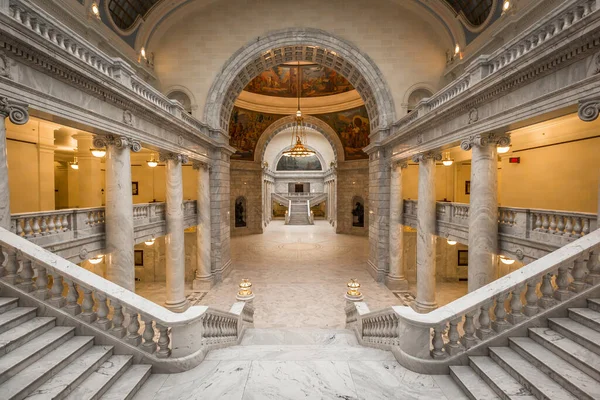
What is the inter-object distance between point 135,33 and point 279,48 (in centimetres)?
628

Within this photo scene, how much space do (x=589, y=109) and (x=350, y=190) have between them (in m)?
23.8

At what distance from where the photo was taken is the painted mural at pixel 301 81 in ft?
78.7

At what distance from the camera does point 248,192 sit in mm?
28891

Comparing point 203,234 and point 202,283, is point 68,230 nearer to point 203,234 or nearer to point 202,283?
point 203,234

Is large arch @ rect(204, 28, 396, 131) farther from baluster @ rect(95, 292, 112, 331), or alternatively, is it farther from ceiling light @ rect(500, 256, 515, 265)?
baluster @ rect(95, 292, 112, 331)

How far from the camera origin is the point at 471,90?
7230mm

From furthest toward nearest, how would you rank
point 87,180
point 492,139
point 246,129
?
point 246,129 → point 87,180 → point 492,139

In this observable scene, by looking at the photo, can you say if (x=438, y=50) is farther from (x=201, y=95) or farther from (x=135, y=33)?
(x=135, y=33)

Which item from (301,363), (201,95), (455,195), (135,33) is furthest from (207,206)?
(455,195)

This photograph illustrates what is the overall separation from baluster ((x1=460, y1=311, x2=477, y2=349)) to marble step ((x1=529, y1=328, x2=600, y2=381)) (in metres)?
0.75

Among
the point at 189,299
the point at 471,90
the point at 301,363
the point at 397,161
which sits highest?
the point at 471,90

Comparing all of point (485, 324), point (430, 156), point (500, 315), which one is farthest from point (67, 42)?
point (430, 156)

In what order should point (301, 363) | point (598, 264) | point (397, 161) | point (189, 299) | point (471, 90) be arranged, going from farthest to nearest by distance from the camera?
point (397, 161)
point (189, 299)
point (471, 90)
point (301, 363)
point (598, 264)

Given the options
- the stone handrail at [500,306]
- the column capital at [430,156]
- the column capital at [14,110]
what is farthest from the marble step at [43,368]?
the column capital at [430,156]
